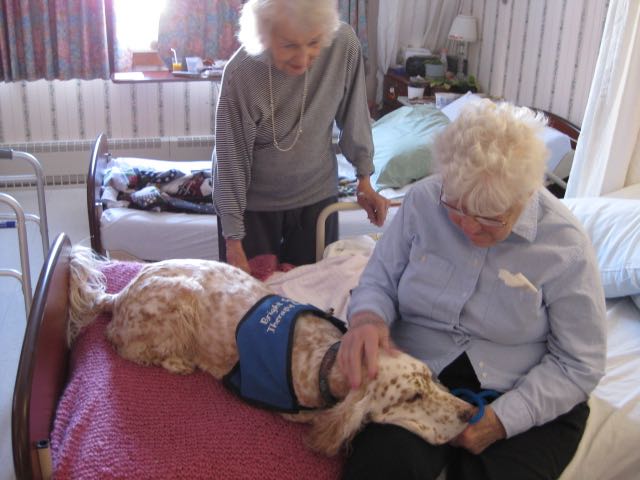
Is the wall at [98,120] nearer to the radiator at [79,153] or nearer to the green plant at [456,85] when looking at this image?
the radiator at [79,153]

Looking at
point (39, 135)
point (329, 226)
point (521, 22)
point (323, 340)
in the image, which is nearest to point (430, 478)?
point (323, 340)

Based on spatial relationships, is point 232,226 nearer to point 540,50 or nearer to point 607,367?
point 607,367

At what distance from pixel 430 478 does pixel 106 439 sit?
0.66 m

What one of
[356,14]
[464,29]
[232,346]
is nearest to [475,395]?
[232,346]

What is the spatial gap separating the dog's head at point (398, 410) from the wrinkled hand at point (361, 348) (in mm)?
22

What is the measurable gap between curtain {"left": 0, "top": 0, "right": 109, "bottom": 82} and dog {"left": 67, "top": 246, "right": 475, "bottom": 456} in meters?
2.89

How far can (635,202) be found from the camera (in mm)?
2152

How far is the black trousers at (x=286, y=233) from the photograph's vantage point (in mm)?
2082

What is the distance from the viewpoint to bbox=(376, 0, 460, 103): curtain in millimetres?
4691

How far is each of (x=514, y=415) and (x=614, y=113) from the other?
1.64m

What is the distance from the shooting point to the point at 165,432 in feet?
4.50

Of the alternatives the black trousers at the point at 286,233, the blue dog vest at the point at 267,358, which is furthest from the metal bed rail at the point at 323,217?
the blue dog vest at the point at 267,358

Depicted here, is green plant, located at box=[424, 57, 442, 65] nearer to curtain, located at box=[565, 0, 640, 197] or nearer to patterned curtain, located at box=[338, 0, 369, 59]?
patterned curtain, located at box=[338, 0, 369, 59]

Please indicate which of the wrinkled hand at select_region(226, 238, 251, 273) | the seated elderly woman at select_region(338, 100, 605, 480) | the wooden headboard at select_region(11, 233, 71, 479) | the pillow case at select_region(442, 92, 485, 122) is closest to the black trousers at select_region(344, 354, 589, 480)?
the seated elderly woman at select_region(338, 100, 605, 480)
